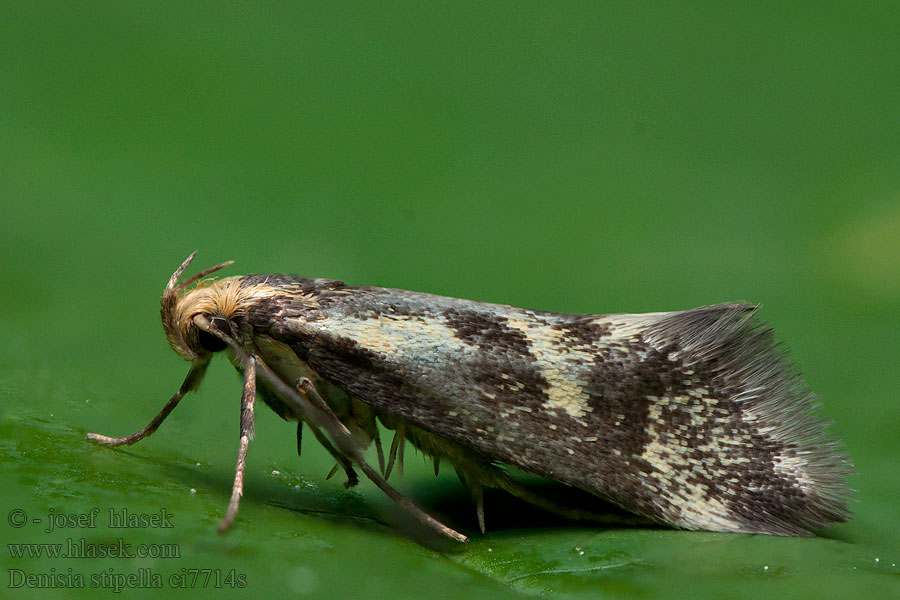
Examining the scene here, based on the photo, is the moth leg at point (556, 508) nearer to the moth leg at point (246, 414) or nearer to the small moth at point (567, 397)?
the small moth at point (567, 397)

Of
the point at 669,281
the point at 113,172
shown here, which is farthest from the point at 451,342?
the point at 113,172

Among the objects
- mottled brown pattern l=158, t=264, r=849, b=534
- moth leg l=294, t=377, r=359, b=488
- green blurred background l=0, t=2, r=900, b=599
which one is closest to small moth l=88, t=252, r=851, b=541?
mottled brown pattern l=158, t=264, r=849, b=534

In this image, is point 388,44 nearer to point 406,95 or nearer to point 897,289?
point 406,95

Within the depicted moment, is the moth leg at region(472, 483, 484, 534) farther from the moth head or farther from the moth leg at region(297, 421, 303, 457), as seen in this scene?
the moth head

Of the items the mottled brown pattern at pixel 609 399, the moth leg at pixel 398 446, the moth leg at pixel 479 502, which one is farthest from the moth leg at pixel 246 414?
the moth leg at pixel 479 502

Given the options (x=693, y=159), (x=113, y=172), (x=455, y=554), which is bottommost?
(x=455, y=554)

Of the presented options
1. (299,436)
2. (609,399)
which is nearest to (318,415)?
(299,436)
